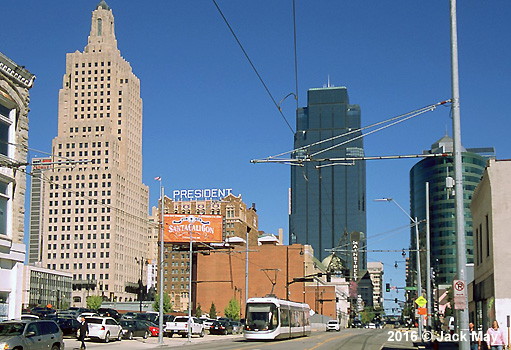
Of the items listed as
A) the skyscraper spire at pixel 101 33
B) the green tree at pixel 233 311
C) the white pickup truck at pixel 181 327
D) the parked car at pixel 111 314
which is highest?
the skyscraper spire at pixel 101 33

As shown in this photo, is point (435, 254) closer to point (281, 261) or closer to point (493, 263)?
point (281, 261)

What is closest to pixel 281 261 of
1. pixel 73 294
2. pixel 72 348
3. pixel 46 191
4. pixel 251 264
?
pixel 251 264

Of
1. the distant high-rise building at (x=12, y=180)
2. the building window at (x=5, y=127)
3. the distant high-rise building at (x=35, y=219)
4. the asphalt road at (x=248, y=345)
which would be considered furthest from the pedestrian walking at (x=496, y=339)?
the distant high-rise building at (x=35, y=219)

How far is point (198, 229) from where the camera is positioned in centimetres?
11675

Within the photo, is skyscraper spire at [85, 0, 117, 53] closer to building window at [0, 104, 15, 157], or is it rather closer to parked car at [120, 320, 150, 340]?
parked car at [120, 320, 150, 340]

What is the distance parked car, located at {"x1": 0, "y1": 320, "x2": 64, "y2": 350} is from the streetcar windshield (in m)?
21.7

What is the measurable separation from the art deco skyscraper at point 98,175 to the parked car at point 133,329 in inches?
4207

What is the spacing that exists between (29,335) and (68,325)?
21.2 m

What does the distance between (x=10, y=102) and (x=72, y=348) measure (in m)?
13.1

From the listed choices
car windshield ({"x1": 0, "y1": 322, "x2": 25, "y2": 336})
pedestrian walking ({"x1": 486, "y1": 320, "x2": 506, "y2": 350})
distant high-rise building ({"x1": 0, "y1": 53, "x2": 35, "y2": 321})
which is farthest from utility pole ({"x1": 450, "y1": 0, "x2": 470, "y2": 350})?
distant high-rise building ({"x1": 0, "y1": 53, "x2": 35, "y2": 321})

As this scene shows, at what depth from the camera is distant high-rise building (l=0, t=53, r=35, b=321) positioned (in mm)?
34906

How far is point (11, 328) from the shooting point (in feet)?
82.2

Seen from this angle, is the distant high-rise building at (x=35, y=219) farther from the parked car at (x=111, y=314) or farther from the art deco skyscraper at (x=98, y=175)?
the parked car at (x=111, y=314)

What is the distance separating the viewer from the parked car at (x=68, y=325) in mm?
45156
